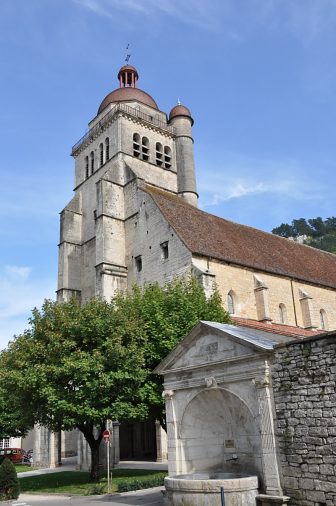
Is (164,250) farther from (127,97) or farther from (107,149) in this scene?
(127,97)

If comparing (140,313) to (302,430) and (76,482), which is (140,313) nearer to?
(76,482)

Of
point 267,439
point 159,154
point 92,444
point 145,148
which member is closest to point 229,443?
point 267,439

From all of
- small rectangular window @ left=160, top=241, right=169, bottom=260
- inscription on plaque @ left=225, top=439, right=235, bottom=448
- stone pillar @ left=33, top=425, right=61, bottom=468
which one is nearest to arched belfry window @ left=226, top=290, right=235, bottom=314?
small rectangular window @ left=160, top=241, right=169, bottom=260

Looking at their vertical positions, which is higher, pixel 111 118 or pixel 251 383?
pixel 111 118

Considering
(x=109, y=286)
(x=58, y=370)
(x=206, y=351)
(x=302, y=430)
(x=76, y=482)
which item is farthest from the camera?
(x=109, y=286)

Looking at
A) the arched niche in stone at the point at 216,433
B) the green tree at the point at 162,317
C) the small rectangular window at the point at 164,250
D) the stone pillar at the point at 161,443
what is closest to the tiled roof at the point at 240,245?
the small rectangular window at the point at 164,250

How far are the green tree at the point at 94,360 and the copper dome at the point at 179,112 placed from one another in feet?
89.1

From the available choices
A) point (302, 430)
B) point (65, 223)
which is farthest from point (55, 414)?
point (65, 223)

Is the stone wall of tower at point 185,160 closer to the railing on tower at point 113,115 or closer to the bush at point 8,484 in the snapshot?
the railing on tower at point 113,115

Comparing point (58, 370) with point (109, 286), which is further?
point (109, 286)

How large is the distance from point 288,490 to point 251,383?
2.27 meters

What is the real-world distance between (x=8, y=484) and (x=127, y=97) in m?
35.0

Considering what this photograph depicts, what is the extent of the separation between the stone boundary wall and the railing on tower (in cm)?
3334

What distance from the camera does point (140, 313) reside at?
20906mm
